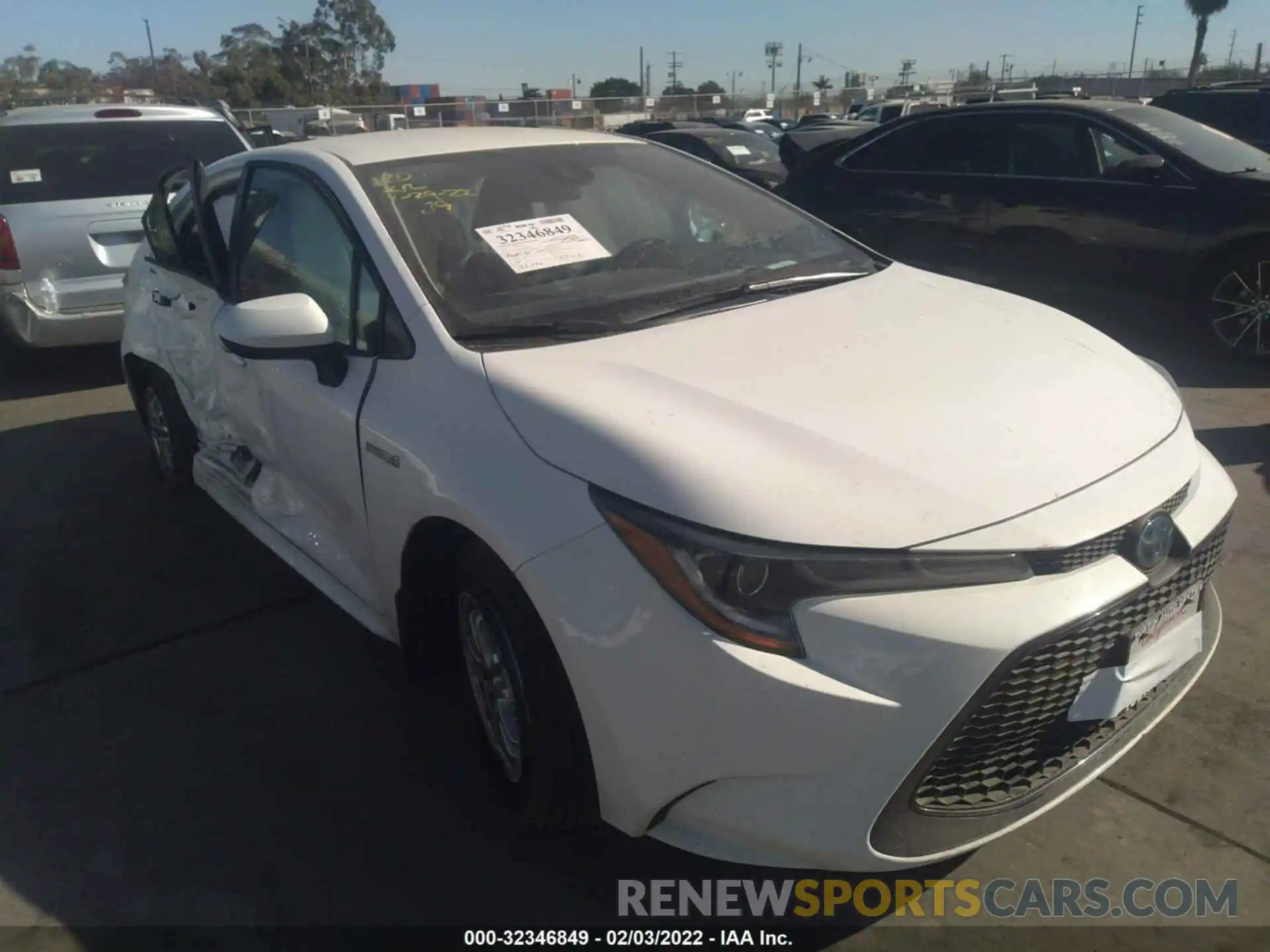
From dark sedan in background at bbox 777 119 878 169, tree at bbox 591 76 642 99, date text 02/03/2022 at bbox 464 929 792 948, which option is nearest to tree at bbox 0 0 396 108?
tree at bbox 591 76 642 99

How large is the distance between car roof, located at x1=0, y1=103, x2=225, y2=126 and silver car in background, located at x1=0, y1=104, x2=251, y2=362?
0.4 inches

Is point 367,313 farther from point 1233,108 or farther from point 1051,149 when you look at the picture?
point 1233,108

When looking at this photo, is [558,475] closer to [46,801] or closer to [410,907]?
[410,907]

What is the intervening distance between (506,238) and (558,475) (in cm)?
112

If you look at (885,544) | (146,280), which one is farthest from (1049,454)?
(146,280)

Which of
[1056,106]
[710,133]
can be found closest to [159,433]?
[1056,106]

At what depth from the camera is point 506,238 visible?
3.00m

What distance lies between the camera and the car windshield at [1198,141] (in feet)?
20.7

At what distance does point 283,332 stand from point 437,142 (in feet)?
3.30

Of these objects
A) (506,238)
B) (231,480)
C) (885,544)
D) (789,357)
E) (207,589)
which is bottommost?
(207,589)

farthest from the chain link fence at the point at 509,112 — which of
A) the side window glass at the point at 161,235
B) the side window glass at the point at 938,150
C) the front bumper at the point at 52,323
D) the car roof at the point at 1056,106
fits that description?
the side window glass at the point at 161,235

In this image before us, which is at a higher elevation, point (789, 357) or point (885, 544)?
point (789, 357)

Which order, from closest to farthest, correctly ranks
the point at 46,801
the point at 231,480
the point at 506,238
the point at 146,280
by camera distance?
the point at 46,801 < the point at 506,238 < the point at 231,480 < the point at 146,280

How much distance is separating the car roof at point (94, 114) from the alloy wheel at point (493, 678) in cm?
586
